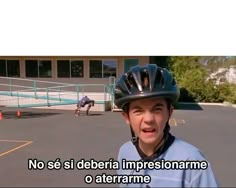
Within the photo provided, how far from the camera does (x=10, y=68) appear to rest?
21.5 metres

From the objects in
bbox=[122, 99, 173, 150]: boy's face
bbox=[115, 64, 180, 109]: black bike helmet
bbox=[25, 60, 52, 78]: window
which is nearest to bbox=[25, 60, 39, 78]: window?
bbox=[25, 60, 52, 78]: window

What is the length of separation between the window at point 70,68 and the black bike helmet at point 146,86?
1890 cm

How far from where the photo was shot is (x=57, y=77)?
68.4 ft

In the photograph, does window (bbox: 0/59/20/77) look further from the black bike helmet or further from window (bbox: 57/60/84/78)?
the black bike helmet

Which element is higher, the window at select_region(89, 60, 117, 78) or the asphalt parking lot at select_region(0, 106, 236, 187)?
the window at select_region(89, 60, 117, 78)

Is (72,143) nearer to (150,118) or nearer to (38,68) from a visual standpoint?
(150,118)

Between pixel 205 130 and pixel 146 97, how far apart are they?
1145cm

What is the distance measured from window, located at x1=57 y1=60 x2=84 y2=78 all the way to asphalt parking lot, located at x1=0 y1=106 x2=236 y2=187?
4.68 meters

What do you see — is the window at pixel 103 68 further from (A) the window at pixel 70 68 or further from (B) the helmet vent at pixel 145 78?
(B) the helmet vent at pixel 145 78

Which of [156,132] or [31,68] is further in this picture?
[31,68]

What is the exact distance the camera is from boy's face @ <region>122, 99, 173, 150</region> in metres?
1.82

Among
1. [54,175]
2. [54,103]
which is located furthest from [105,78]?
[54,175]

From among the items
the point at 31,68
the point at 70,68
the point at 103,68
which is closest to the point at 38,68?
the point at 31,68

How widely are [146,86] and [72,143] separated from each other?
26.8ft
